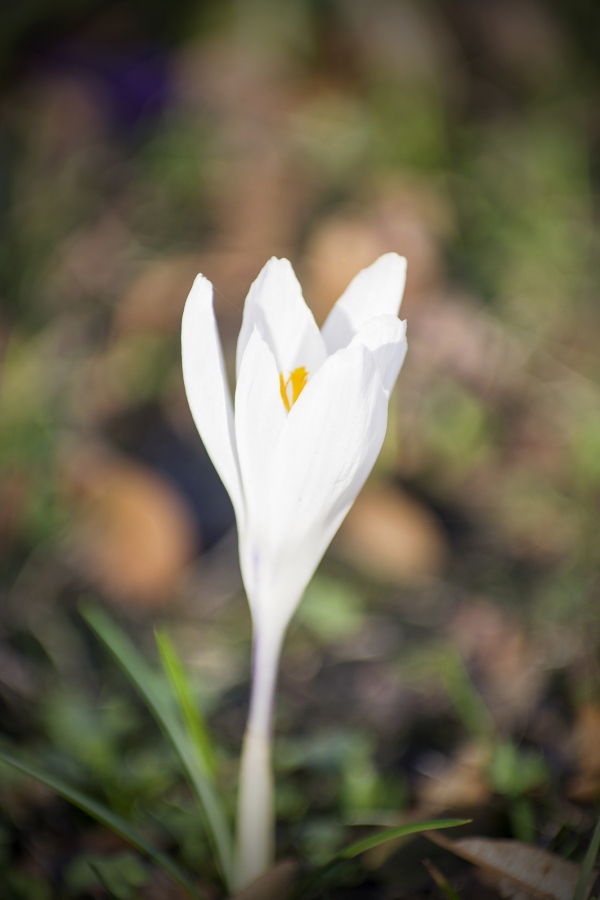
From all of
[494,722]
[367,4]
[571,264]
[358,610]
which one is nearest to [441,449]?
[358,610]

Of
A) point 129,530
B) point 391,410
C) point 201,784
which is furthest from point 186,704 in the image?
point 391,410

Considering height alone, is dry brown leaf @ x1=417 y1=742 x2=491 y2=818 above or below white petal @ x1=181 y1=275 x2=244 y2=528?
below

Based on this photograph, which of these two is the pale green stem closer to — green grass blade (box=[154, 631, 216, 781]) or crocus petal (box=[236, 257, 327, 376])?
green grass blade (box=[154, 631, 216, 781])

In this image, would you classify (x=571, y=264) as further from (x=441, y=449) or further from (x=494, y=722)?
(x=494, y=722)

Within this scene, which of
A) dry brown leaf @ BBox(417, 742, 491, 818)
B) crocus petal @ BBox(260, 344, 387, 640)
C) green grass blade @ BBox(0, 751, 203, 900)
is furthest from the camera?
dry brown leaf @ BBox(417, 742, 491, 818)

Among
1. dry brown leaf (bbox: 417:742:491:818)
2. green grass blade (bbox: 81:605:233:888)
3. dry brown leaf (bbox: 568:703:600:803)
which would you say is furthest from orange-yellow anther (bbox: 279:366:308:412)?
dry brown leaf (bbox: 568:703:600:803)

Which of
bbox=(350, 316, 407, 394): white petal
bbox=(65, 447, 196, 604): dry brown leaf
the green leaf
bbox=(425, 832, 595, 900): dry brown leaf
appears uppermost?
bbox=(350, 316, 407, 394): white petal

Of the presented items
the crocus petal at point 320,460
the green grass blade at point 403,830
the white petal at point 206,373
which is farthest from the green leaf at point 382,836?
the white petal at point 206,373
